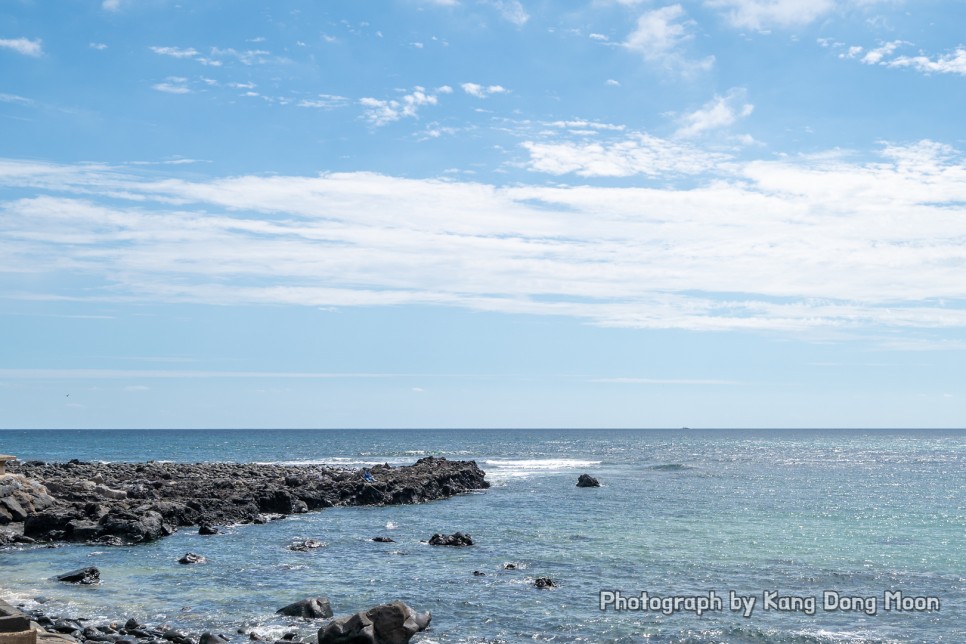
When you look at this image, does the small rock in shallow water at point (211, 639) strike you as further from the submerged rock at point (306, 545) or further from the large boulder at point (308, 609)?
the submerged rock at point (306, 545)

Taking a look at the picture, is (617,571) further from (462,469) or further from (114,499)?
(462,469)

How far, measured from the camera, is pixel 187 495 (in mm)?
47625

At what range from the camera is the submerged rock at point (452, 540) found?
35.8 meters

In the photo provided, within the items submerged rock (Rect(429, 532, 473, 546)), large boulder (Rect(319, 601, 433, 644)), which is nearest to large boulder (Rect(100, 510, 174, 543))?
submerged rock (Rect(429, 532, 473, 546))

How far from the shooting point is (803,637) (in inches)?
831

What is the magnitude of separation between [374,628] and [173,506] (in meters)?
25.5

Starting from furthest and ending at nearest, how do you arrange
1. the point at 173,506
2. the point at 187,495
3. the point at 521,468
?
the point at 521,468, the point at 187,495, the point at 173,506

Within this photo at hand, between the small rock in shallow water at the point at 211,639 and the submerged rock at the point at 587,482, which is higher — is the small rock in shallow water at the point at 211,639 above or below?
above

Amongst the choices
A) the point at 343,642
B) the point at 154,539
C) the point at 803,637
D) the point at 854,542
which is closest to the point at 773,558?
the point at 854,542

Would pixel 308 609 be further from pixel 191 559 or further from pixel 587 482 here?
pixel 587 482

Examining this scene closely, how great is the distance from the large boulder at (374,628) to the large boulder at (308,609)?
271 centimetres

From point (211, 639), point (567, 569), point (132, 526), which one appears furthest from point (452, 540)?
point (211, 639)

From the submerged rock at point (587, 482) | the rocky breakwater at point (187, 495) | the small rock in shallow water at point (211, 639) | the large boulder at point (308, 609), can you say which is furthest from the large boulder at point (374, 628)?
the submerged rock at point (587, 482)

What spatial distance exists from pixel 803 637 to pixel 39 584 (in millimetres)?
22824
